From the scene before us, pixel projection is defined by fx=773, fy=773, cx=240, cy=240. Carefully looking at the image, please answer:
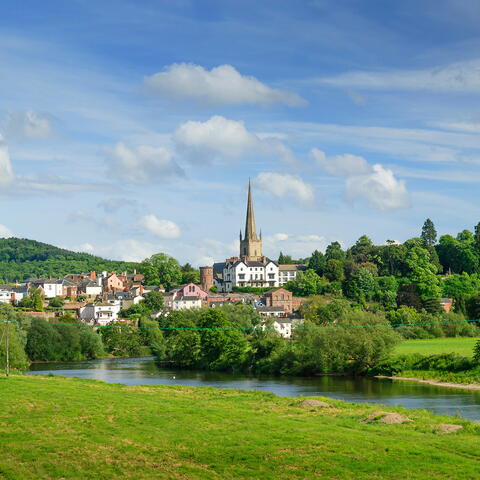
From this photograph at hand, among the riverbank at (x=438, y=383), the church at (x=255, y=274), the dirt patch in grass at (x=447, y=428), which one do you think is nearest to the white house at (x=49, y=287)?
the church at (x=255, y=274)

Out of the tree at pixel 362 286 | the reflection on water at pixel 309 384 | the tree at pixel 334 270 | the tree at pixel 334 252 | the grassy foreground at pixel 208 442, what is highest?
the tree at pixel 334 252

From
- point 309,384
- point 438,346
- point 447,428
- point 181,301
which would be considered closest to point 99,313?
point 181,301

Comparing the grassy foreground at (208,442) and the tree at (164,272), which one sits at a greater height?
the tree at (164,272)

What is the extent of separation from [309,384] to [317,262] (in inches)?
3324

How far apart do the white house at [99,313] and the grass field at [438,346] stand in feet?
166

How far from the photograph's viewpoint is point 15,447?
21.9 m

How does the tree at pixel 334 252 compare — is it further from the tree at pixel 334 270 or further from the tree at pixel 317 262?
the tree at pixel 334 270

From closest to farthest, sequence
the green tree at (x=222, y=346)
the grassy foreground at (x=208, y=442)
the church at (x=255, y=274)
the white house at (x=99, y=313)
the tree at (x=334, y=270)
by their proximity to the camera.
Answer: the grassy foreground at (x=208, y=442) → the green tree at (x=222, y=346) → the white house at (x=99, y=313) → the tree at (x=334, y=270) → the church at (x=255, y=274)

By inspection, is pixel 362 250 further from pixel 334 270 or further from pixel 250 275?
pixel 250 275

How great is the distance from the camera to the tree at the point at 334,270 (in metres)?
128

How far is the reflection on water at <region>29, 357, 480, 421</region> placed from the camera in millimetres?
44656

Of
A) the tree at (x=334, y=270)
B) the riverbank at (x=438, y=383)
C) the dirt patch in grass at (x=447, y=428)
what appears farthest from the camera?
the tree at (x=334, y=270)

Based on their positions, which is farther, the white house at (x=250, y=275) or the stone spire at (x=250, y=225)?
the stone spire at (x=250, y=225)

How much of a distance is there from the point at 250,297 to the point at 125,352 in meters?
37.7
